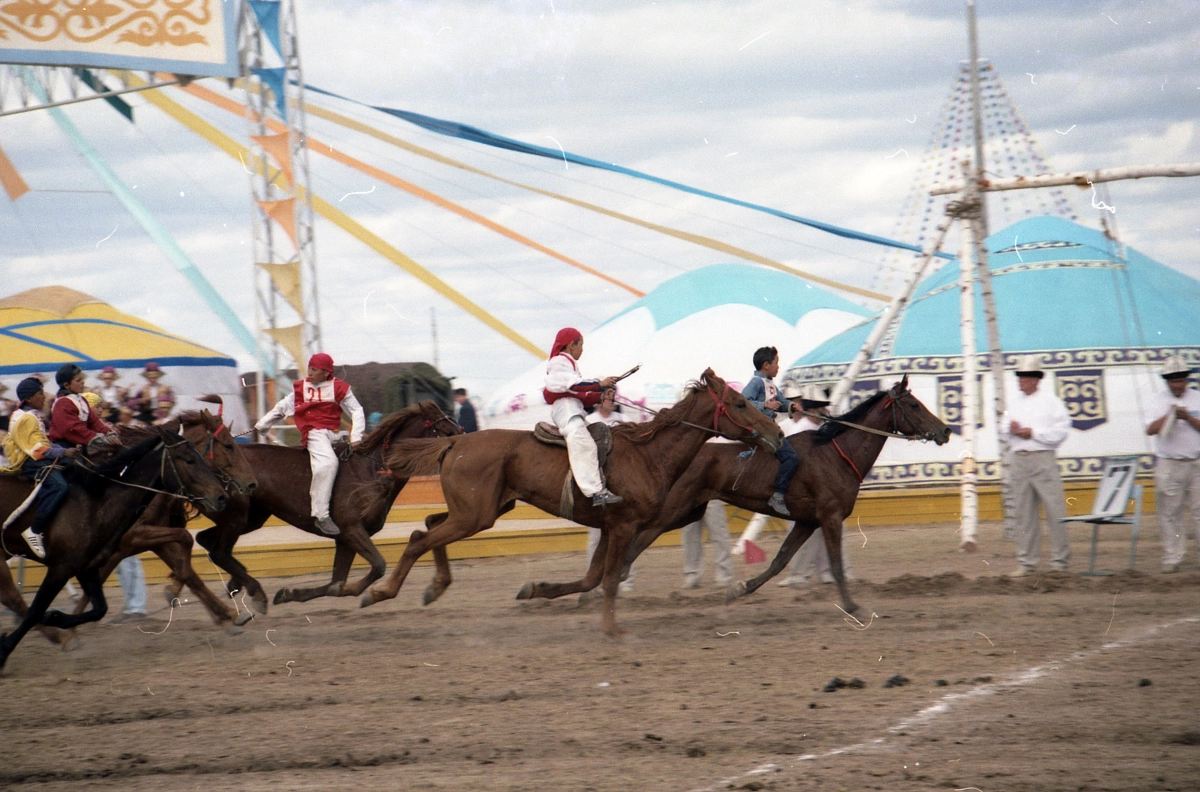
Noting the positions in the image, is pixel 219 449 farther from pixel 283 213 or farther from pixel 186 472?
pixel 283 213

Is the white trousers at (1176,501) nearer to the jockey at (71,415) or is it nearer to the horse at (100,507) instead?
the horse at (100,507)

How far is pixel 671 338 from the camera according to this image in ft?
93.2

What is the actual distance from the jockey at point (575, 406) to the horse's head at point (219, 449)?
2.39 metres

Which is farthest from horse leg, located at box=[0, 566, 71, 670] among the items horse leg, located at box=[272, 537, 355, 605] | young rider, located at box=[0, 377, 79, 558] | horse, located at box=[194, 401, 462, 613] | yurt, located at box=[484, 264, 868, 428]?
yurt, located at box=[484, 264, 868, 428]

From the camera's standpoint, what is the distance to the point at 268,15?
1595 cm

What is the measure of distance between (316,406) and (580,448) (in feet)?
8.50

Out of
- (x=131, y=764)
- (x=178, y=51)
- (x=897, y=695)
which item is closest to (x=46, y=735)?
(x=131, y=764)

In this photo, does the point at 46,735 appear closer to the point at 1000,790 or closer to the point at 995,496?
the point at 1000,790

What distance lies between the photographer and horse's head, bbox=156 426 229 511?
327 inches

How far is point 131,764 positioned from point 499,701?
6.40 ft

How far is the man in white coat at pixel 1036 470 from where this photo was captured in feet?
35.3

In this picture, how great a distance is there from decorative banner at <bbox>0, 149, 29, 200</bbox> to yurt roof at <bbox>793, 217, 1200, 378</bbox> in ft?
44.5

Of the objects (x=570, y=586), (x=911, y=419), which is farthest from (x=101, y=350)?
(x=911, y=419)

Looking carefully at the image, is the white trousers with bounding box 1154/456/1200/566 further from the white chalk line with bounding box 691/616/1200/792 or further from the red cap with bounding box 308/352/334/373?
the red cap with bounding box 308/352/334/373
